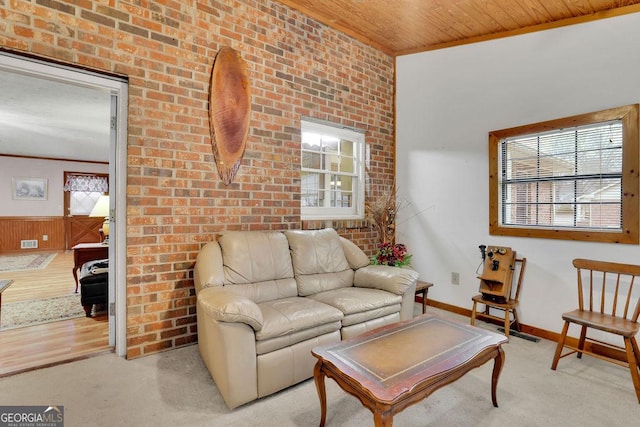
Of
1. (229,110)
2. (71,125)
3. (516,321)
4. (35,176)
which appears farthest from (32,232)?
(516,321)

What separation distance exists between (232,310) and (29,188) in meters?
9.38

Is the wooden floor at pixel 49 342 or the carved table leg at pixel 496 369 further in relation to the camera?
the wooden floor at pixel 49 342

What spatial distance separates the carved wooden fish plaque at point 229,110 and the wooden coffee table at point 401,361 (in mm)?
1922

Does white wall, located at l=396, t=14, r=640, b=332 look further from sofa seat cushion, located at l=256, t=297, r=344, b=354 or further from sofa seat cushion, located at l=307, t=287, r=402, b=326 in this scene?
sofa seat cushion, located at l=256, t=297, r=344, b=354

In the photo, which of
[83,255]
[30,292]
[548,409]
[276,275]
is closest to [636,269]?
[548,409]

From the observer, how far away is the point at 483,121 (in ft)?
11.5

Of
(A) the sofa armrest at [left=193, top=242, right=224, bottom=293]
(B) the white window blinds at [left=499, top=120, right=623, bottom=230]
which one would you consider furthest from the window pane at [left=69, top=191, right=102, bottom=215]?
(B) the white window blinds at [left=499, top=120, right=623, bottom=230]

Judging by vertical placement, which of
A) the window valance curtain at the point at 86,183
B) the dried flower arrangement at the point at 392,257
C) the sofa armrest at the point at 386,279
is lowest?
the sofa armrest at the point at 386,279

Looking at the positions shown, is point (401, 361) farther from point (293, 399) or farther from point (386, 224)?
point (386, 224)

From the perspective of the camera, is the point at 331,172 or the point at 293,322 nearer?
the point at 293,322

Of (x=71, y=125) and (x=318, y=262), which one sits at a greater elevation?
(x=71, y=125)

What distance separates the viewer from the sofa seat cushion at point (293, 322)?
1992mm

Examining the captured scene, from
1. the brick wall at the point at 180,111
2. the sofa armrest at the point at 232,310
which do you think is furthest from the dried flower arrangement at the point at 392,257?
the sofa armrest at the point at 232,310

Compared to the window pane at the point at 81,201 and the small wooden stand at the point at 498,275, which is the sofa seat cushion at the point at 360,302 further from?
the window pane at the point at 81,201
